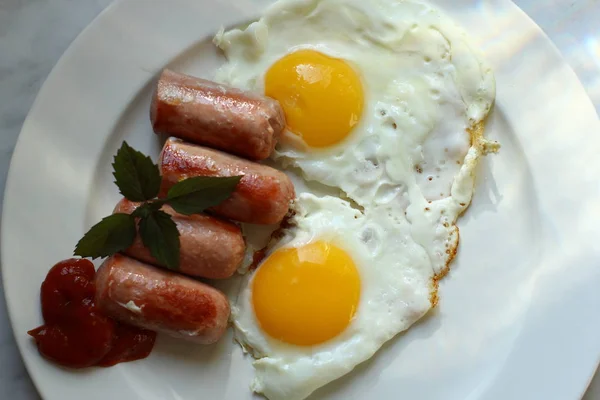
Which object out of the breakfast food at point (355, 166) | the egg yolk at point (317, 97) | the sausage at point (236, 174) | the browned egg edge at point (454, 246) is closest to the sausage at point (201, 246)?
the sausage at point (236, 174)

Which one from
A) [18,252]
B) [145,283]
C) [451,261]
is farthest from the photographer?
[451,261]

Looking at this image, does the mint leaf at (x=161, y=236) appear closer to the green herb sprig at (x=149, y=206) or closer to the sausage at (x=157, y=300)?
the green herb sprig at (x=149, y=206)

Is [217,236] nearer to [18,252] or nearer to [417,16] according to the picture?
[18,252]

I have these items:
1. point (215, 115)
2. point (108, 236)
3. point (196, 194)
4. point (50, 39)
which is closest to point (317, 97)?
point (215, 115)

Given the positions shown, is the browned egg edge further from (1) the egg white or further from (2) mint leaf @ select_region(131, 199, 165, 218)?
(2) mint leaf @ select_region(131, 199, 165, 218)

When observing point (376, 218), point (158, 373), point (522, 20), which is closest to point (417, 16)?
point (522, 20)

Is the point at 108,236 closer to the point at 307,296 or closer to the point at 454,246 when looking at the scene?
the point at 307,296

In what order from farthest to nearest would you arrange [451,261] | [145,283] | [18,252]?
[451,261]
[18,252]
[145,283]
